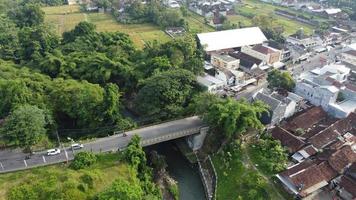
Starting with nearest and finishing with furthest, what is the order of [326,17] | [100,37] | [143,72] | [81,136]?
1. [81,136]
2. [143,72]
3. [100,37]
4. [326,17]

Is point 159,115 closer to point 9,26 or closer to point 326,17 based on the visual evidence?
point 9,26

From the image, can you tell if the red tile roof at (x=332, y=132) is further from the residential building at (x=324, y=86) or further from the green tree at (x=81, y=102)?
the green tree at (x=81, y=102)

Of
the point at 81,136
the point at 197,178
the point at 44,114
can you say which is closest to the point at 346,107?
the point at 197,178

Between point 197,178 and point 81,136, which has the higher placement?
point 81,136

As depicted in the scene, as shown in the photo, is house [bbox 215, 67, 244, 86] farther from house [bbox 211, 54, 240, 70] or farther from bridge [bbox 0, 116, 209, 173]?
bridge [bbox 0, 116, 209, 173]

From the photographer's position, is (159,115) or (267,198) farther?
(159,115)

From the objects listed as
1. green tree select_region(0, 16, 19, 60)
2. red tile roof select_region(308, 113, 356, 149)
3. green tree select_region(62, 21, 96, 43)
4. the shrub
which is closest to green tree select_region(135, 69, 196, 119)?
the shrub

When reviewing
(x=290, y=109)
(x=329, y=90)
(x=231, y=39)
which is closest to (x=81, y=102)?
(x=290, y=109)
